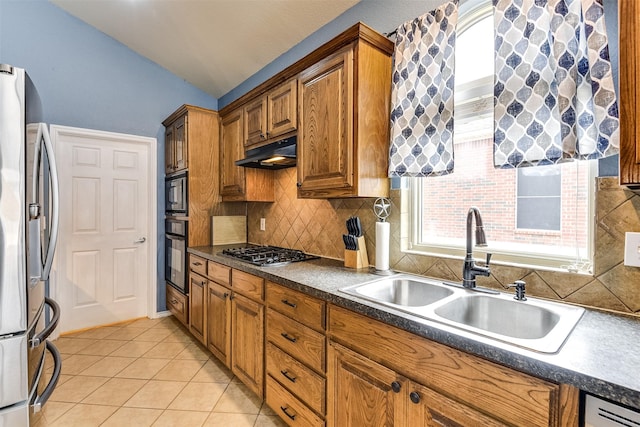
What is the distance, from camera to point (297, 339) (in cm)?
164

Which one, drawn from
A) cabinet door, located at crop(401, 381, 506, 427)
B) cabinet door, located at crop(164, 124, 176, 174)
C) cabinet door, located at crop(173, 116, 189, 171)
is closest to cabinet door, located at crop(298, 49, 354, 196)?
cabinet door, located at crop(401, 381, 506, 427)

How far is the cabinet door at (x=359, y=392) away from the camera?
3.89 ft

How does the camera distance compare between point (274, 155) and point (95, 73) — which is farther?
point (95, 73)

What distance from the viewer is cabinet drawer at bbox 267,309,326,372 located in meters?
1.51

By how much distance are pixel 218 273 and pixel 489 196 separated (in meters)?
1.96

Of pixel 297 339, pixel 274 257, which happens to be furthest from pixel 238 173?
pixel 297 339

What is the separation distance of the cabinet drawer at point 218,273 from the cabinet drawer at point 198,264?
9cm

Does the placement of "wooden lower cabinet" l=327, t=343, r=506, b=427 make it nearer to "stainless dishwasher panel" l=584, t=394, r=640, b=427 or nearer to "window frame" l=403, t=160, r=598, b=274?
"stainless dishwasher panel" l=584, t=394, r=640, b=427

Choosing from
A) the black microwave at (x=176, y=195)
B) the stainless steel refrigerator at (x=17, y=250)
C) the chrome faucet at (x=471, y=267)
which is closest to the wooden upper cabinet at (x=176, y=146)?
the black microwave at (x=176, y=195)

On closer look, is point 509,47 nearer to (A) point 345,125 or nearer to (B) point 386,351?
(A) point 345,125

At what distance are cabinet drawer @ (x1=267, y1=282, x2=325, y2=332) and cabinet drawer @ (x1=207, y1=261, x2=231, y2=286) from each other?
0.58 metres

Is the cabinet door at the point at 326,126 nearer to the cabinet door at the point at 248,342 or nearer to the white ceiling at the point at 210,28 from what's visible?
the white ceiling at the point at 210,28

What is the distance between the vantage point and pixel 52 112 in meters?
3.05

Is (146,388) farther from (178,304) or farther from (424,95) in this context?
(424,95)
